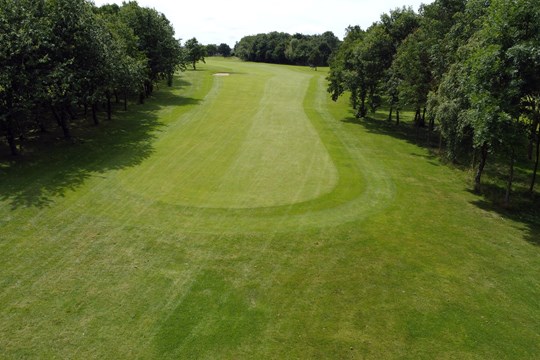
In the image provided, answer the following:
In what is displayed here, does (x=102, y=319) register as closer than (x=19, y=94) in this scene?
Yes

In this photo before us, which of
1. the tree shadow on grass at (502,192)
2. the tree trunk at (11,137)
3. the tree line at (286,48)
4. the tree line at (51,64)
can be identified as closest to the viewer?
the tree shadow on grass at (502,192)

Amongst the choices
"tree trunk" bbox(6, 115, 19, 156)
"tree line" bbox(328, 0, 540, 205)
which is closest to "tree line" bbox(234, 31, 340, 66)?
"tree line" bbox(328, 0, 540, 205)

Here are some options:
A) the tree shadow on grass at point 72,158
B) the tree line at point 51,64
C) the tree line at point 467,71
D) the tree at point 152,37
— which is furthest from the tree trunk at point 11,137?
the tree line at point 467,71

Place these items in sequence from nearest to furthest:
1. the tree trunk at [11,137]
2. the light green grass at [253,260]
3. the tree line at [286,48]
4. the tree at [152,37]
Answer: the light green grass at [253,260] → the tree trunk at [11,137] → the tree at [152,37] → the tree line at [286,48]

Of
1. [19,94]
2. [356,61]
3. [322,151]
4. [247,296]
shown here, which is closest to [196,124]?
[322,151]

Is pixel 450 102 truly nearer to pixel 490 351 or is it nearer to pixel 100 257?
pixel 490 351

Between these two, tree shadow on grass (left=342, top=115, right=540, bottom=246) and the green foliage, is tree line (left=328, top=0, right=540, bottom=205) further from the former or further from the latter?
the green foliage

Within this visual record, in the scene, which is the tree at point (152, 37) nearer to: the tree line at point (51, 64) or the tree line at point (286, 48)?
the tree line at point (51, 64)
